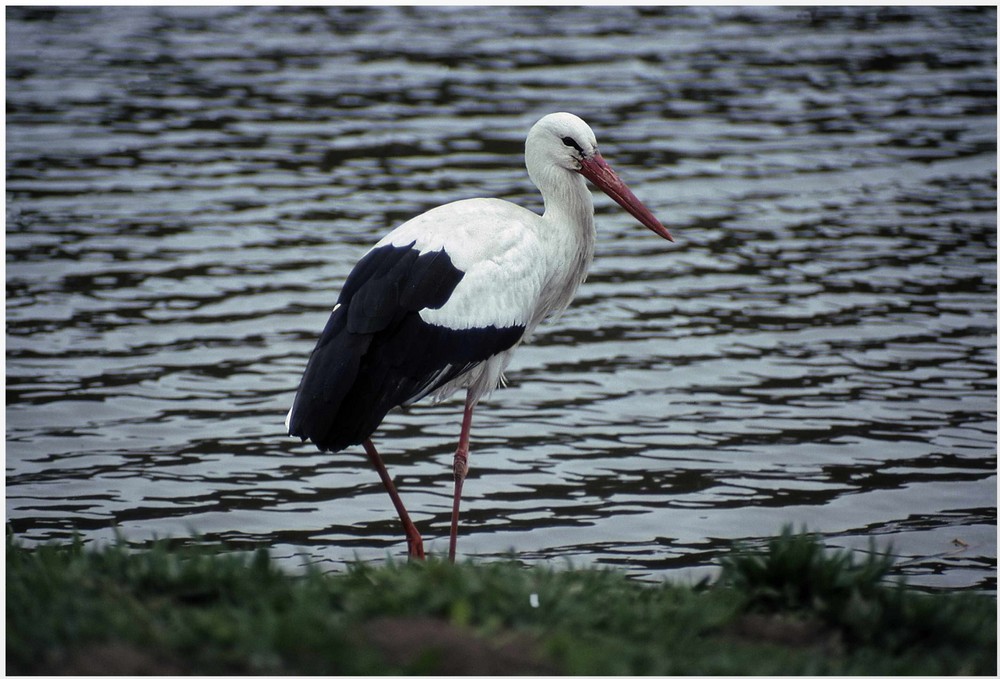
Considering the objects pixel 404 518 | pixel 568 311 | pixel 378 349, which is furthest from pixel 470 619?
pixel 568 311

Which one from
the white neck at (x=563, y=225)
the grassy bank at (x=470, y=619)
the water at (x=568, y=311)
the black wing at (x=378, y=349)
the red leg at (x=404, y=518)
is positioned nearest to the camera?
the grassy bank at (x=470, y=619)

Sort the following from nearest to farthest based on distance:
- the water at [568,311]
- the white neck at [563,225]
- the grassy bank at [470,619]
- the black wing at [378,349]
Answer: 1. the grassy bank at [470,619]
2. the black wing at [378,349]
3. the white neck at [563,225]
4. the water at [568,311]

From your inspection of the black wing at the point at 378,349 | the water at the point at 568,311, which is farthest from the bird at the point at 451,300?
the water at the point at 568,311

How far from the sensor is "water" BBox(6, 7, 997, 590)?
794 centimetres

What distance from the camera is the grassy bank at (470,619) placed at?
13.6 ft

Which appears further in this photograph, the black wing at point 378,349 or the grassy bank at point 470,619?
the black wing at point 378,349

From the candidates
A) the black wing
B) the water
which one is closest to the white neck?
the black wing

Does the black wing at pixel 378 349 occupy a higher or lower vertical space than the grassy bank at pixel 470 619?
higher

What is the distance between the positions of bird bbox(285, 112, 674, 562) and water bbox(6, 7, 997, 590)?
4.12 feet

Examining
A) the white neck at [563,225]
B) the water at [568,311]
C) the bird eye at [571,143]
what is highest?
the bird eye at [571,143]

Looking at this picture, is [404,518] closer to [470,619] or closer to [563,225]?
[563,225]

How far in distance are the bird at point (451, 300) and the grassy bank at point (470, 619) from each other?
1.08 metres

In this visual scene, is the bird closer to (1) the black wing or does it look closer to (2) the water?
(1) the black wing

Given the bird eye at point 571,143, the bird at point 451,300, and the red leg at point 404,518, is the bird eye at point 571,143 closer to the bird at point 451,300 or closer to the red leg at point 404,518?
the bird at point 451,300
